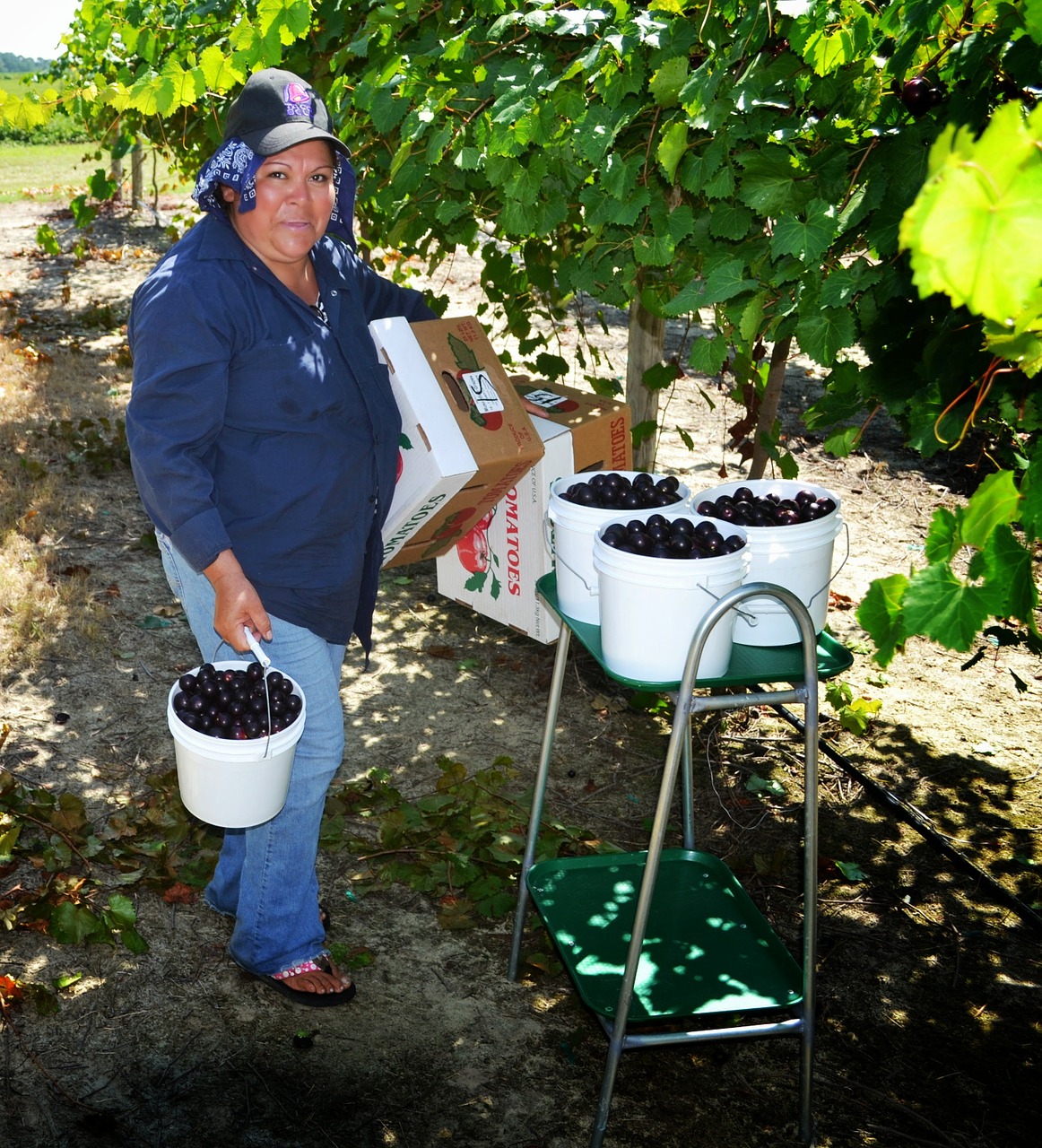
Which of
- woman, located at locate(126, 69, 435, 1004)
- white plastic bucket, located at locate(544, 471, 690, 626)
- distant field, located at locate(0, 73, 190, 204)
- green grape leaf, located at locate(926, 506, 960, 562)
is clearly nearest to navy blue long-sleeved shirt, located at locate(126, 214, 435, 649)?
woman, located at locate(126, 69, 435, 1004)

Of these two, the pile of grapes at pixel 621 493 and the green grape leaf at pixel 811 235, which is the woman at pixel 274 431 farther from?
the green grape leaf at pixel 811 235

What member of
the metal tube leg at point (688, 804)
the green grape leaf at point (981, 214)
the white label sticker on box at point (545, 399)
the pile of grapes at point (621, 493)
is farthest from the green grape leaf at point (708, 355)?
the green grape leaf at point (981, 214)

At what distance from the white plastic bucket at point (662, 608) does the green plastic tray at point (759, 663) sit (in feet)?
0.06

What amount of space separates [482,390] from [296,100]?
117 centimetres

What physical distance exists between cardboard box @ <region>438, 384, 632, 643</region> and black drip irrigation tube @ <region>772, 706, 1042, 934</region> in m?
1.14

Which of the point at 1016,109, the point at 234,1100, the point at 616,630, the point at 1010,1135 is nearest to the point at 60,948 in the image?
the point at 234,1100

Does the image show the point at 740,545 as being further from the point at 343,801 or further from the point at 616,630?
the point at 343,801

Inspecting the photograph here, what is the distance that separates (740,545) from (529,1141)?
147 centimetres

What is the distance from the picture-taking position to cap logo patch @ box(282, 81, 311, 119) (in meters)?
2.60

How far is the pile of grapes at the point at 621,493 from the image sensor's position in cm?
268

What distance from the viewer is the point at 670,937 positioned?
2.94 m

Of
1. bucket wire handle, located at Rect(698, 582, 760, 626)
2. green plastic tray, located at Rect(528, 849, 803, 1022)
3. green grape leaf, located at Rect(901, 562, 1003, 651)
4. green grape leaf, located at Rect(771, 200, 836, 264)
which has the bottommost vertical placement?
green plastic tray, located at Rect(528, 849, 803, 1022)

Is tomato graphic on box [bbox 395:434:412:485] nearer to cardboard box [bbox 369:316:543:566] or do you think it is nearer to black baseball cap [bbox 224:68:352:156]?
cardboard box [bbox 369:316:543:566]

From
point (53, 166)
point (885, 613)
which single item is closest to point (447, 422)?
point (885, 613)
